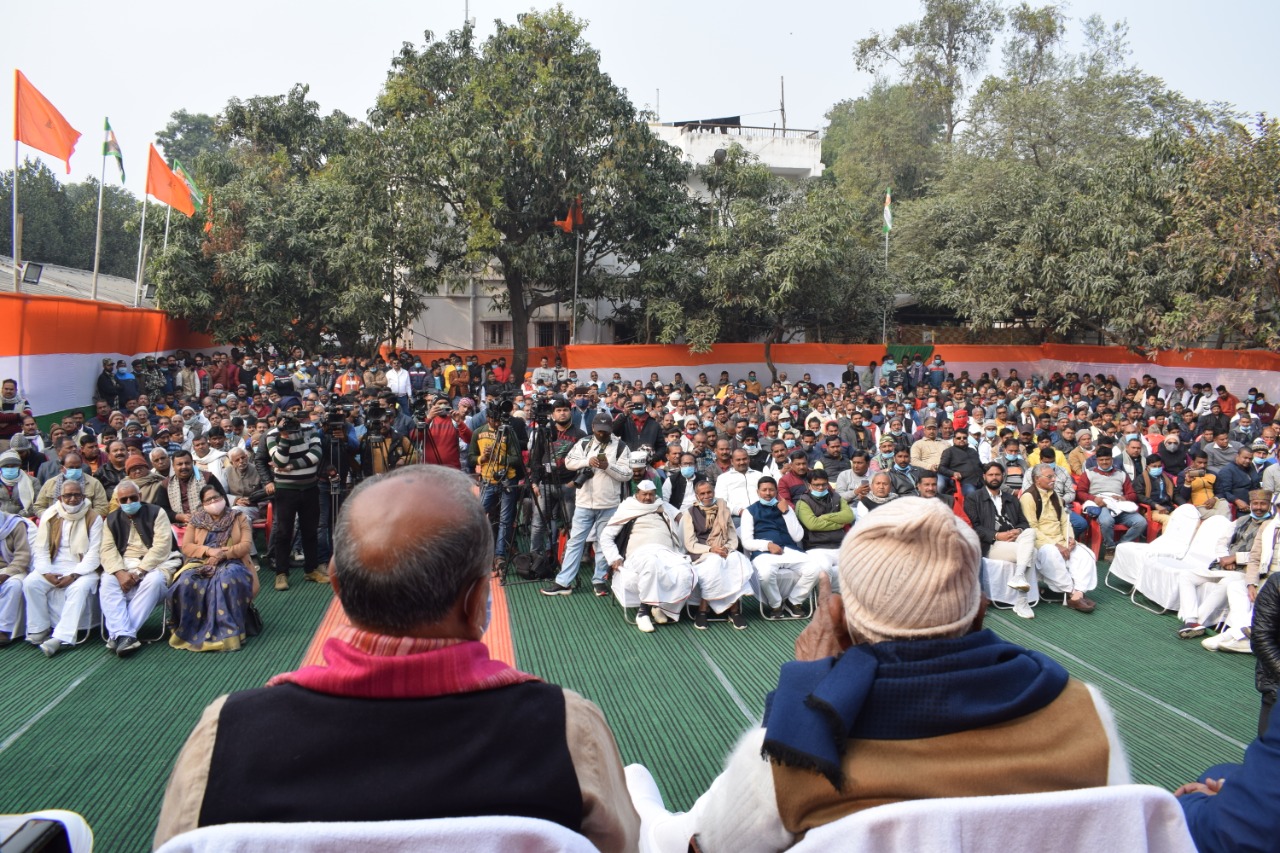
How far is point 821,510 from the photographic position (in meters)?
7.51

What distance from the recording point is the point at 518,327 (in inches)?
829

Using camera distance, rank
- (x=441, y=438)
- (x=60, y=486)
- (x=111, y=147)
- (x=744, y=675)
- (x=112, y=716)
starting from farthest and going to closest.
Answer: (x=111, y=147)
(x=441, y=438)
(x=60, y=486)
(x=744, y=675)
(x=112, y=716)

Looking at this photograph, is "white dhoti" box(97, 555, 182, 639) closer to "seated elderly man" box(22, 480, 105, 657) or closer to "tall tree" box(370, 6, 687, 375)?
"seated elderly man" box(22, 480, 105, 657)

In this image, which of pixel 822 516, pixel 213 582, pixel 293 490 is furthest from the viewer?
pixel 822 516

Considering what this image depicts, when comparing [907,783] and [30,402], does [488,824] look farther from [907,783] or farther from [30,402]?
[30,402]

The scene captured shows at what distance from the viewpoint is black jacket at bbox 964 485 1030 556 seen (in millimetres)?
7438

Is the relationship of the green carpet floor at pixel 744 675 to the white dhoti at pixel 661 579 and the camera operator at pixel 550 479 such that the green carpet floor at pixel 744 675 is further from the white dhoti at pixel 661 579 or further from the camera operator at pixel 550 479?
the camera operator at pixel 550 479

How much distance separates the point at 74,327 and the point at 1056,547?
12578mm

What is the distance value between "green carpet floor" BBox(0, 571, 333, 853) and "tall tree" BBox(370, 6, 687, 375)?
12872 millimetres

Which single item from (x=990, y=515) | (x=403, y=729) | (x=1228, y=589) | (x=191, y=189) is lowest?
(x=1228, y=589)

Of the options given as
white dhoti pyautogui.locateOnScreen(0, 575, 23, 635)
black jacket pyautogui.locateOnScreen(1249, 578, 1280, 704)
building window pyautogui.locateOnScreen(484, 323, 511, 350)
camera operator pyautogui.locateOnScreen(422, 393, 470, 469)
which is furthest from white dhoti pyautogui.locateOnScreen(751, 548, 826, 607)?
building window pyautogui.locateOnScreen(484, 323, 511, 350)

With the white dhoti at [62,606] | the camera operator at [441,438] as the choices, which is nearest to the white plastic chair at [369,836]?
the white dhoti at [62,606]

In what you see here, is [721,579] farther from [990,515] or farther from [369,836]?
[369,836]

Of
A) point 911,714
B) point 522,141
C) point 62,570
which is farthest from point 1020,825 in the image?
point 522,141
